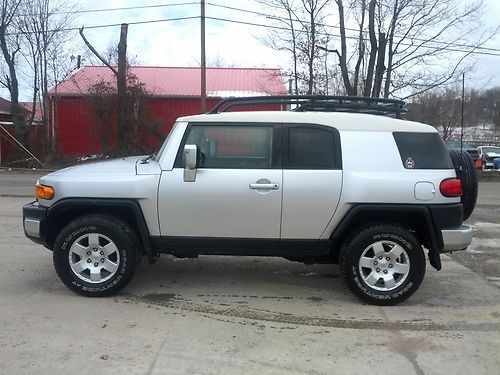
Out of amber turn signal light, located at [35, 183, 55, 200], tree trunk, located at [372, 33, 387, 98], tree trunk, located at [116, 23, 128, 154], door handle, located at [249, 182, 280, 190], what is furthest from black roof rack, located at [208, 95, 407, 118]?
tree trunk, located at [116, 23, 128, 154]

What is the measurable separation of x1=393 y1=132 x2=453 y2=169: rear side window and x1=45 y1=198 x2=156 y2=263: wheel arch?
2561mm

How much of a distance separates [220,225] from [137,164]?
3.55 feet

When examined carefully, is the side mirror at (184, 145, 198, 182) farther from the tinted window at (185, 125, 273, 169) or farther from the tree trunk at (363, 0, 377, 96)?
the tree trunk at (363, 0, 377, 96)

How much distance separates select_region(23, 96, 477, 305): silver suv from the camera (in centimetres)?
500

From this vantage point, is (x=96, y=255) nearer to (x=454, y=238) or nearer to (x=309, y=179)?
(x=309, y=179)

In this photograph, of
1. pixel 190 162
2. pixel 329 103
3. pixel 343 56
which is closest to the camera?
pixel 190 162

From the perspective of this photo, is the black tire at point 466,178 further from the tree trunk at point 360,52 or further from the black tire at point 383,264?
the tree trunk at point 360,52

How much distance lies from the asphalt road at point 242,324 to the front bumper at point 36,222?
23.1 inches

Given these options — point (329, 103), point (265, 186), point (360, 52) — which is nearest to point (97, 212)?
point (265, 186)

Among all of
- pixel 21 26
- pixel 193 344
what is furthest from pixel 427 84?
pixel 193 344

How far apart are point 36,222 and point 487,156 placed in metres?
28.8

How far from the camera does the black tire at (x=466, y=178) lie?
5.59 meters

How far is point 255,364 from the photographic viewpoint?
148 inches

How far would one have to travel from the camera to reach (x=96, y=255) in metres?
5.15
